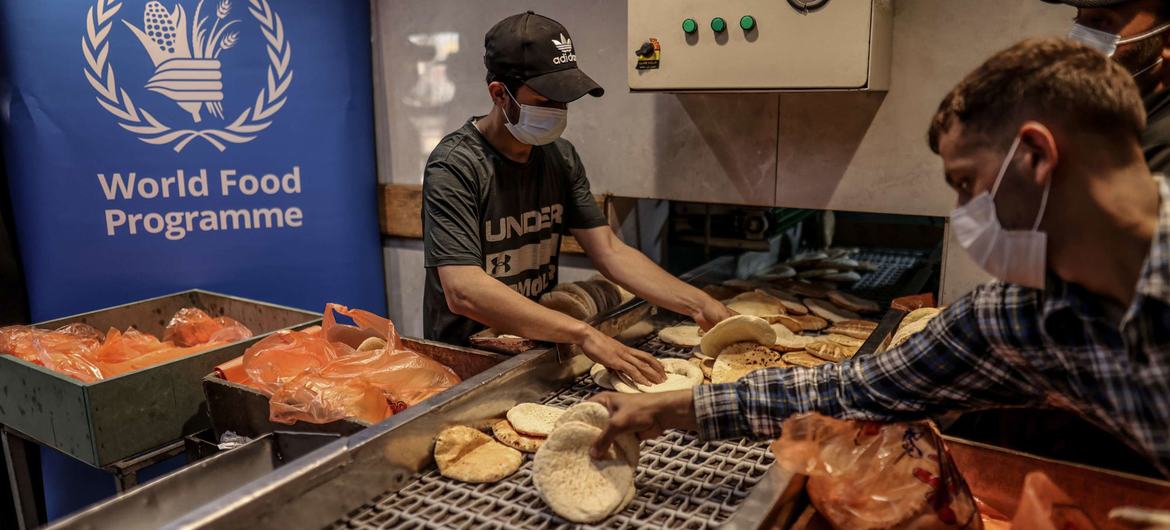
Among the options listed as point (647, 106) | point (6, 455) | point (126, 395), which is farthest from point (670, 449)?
point (6, 455)

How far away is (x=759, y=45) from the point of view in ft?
7.91

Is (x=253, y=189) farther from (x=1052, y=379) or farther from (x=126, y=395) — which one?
(x=1052, y=379)

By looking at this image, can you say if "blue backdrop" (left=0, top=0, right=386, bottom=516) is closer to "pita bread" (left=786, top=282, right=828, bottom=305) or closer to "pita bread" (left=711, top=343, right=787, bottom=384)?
"pita bread" (left=786, top=282, right=828, bottom=305)

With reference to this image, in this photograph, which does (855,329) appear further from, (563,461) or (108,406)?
(108,406)

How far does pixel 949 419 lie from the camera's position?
1.88m

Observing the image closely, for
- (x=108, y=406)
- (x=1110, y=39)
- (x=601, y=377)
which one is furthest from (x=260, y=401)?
(x=1110, y=39)

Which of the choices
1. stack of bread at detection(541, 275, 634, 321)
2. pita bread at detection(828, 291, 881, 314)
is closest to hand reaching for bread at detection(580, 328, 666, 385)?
stack of bread at detection(541, 275, 634, 321)

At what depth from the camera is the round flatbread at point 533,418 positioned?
5.74 ft

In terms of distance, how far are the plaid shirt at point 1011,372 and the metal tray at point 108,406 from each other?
1.68m

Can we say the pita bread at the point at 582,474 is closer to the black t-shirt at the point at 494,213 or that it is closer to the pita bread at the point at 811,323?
the black t-shirt at the point at 494,213

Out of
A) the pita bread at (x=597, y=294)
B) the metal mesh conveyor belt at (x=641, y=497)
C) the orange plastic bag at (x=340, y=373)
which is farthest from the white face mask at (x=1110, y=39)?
the orange plastic bag at (x=340, y=373)

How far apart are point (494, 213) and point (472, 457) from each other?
99 centimetres

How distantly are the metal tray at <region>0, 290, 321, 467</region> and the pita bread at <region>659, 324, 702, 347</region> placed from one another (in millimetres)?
1254

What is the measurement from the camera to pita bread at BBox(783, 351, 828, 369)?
7.13 ft
